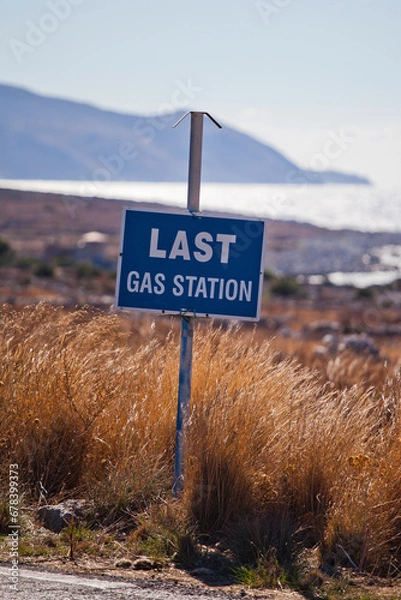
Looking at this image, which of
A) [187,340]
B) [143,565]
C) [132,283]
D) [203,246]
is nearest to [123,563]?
[143,565]

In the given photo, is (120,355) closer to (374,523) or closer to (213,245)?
(213,245)

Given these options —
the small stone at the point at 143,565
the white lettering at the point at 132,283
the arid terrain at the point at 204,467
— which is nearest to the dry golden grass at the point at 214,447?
the arid terrain at the point at 204,467

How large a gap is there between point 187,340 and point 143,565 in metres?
1.30

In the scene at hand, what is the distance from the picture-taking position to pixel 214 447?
4.77m

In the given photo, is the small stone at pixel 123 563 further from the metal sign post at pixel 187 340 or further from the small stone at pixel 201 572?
the metal sign post at pixel 187 340

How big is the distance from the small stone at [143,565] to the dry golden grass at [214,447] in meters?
0.32

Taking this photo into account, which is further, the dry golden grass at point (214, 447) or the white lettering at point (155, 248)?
the white lettering at point (155, 248)

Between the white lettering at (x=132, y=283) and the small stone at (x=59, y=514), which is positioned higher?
the white lettering at (x=132, y=283)

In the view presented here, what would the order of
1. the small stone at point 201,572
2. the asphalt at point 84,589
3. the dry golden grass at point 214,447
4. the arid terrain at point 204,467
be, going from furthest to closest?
1. the dry golden grass at point 214,447
2. the arid terrain at point 204,467
3. the small stone at point 201,572
4. the asphalt at point 84,589

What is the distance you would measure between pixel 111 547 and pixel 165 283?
1.48 meters

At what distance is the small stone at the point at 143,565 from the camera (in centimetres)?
433

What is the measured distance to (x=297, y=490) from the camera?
4.89 metres

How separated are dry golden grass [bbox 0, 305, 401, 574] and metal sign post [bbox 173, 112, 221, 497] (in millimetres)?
74

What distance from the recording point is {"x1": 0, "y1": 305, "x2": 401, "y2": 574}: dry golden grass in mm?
4562
